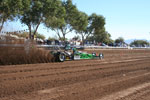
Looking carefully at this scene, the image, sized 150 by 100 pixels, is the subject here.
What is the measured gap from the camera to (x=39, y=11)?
92.5 feet

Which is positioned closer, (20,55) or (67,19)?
(20,55)

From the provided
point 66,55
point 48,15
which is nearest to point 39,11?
point 48,15

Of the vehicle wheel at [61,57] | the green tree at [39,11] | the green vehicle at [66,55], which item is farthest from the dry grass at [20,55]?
the green tree at [39,11]

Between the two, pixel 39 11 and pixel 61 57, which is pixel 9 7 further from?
pixel 61 57

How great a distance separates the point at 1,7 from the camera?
21500mm

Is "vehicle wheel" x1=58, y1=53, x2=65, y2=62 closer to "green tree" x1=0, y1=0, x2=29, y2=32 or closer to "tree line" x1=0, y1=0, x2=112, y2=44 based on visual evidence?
"tree line" x1=0, y1=0, x2=112, y2=44

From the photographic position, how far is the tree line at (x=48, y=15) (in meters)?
22.7

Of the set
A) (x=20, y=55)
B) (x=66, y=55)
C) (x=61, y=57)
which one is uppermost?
(x=20, y=55)

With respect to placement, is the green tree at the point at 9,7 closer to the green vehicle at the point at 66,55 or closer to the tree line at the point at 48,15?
the tree line at the point at 48,15

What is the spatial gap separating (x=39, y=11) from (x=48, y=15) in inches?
54.7

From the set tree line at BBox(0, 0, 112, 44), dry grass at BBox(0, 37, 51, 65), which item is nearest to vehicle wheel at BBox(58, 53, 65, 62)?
dry grass at BBox(0, 37, 51, 65)

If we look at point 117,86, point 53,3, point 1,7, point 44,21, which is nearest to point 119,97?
point 117,86

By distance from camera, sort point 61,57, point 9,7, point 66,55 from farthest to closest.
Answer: point 9,7 → point 66,55 → point 61,57

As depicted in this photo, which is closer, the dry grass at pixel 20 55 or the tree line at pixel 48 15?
the dry grass at pixel 20 55
